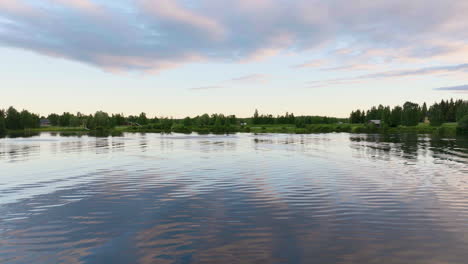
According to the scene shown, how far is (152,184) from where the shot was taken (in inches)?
1191

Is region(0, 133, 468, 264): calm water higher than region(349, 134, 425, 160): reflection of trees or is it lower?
lower

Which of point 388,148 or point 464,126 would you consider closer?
point 388,148

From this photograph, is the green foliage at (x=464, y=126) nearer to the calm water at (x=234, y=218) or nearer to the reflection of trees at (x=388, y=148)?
the reflection of trees at (x=388, y=148)

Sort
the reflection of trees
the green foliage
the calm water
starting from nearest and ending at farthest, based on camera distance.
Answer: the calm water → the reflection of trees → the green foliage

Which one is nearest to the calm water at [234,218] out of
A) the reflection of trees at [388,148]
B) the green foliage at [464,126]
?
the reflection of trees at [388,148]

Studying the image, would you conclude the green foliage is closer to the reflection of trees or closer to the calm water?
the reflection of trees

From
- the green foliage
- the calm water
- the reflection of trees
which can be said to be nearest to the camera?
the calm water

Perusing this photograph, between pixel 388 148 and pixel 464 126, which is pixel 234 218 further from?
pixel 464 126

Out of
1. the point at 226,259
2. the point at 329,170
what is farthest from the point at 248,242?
the point at 329,170

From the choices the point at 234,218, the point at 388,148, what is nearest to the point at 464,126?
the point at 388,148

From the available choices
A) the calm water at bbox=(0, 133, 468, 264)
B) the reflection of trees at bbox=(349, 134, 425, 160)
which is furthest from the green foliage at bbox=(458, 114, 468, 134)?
the calm water at bbox=(0, 133, 468, 264)

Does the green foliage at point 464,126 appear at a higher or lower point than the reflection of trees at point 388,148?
higher

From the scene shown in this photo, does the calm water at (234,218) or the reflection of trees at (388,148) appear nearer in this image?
the calm water at (234,218)

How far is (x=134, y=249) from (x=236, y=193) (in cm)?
1278
